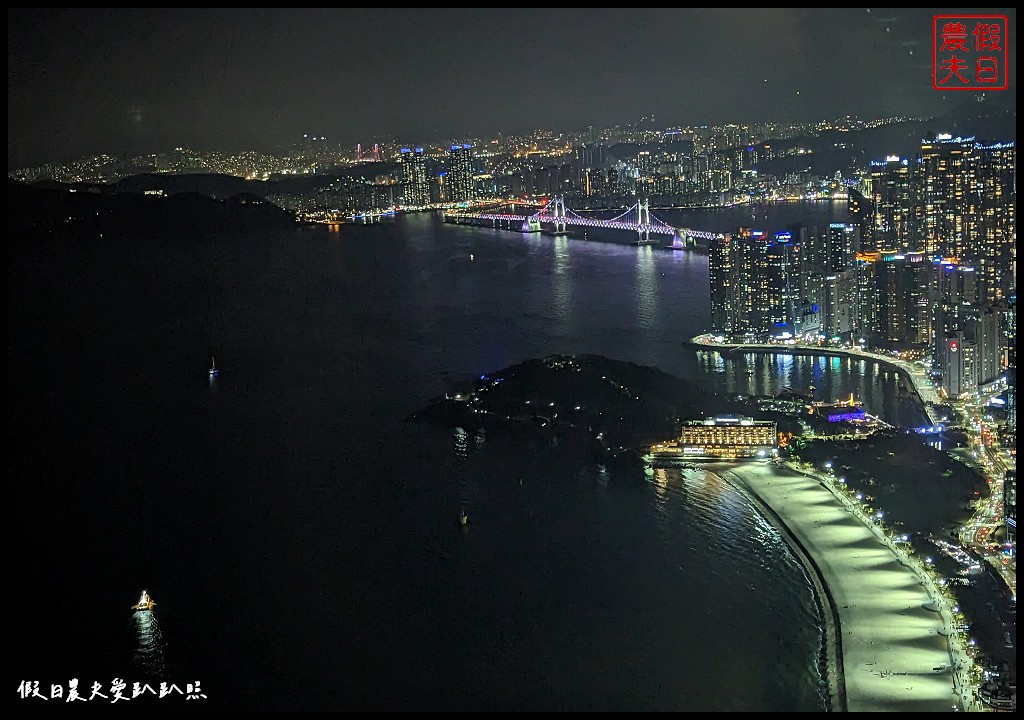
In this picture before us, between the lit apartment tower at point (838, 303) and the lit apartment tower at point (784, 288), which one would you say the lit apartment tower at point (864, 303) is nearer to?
the lit apartment tower at point (838, 303)

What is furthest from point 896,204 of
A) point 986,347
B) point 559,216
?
point 559,216

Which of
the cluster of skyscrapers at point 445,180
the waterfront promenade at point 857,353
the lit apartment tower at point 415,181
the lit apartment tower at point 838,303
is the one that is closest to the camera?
the waterfront promenade at point 857,353

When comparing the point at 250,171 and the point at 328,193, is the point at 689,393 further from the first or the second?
the point at 328,193

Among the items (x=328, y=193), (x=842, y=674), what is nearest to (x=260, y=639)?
(x=842, y=674)

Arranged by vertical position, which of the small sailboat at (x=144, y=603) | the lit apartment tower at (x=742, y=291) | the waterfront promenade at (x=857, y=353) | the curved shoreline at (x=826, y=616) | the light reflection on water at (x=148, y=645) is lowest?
the curved shoreline at (x=826, y=616)

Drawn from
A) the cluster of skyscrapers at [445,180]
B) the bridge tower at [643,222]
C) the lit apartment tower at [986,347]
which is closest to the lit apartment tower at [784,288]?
the lit apartment tower at [986,347]

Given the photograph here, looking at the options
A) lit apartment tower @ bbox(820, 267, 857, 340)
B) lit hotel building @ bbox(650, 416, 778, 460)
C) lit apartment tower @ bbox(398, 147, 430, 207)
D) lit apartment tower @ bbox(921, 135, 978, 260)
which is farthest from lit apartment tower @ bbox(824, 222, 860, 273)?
lit apartment tower @ bbox(398, 147, 430, 207)

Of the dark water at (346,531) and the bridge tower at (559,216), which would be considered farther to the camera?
the bridge tower at (559,216)
